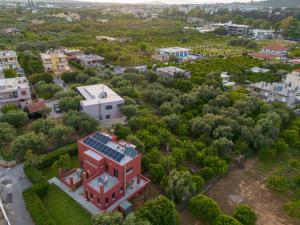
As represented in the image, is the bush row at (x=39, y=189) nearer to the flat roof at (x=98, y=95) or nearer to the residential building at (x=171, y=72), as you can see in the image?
the flat roof at (x=98, y=95)

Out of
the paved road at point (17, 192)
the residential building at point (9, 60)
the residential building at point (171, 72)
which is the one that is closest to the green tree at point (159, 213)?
the paved road at point (17, 192)

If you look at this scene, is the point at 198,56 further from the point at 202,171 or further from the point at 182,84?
the point at 202,171

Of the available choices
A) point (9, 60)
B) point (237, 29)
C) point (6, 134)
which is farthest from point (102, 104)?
point (237, 29)

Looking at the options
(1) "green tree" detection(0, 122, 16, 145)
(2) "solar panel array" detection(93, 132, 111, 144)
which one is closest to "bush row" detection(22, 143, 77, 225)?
→ (2) "solar panel array" detection(93, 132, 111, 144)

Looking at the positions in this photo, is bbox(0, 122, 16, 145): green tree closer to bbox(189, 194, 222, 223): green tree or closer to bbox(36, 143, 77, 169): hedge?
bbox(36, 143, 77, 169): hedge

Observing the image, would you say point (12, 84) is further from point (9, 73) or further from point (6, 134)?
point (6, 134)

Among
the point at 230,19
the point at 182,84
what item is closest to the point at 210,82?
the point at 182,84
